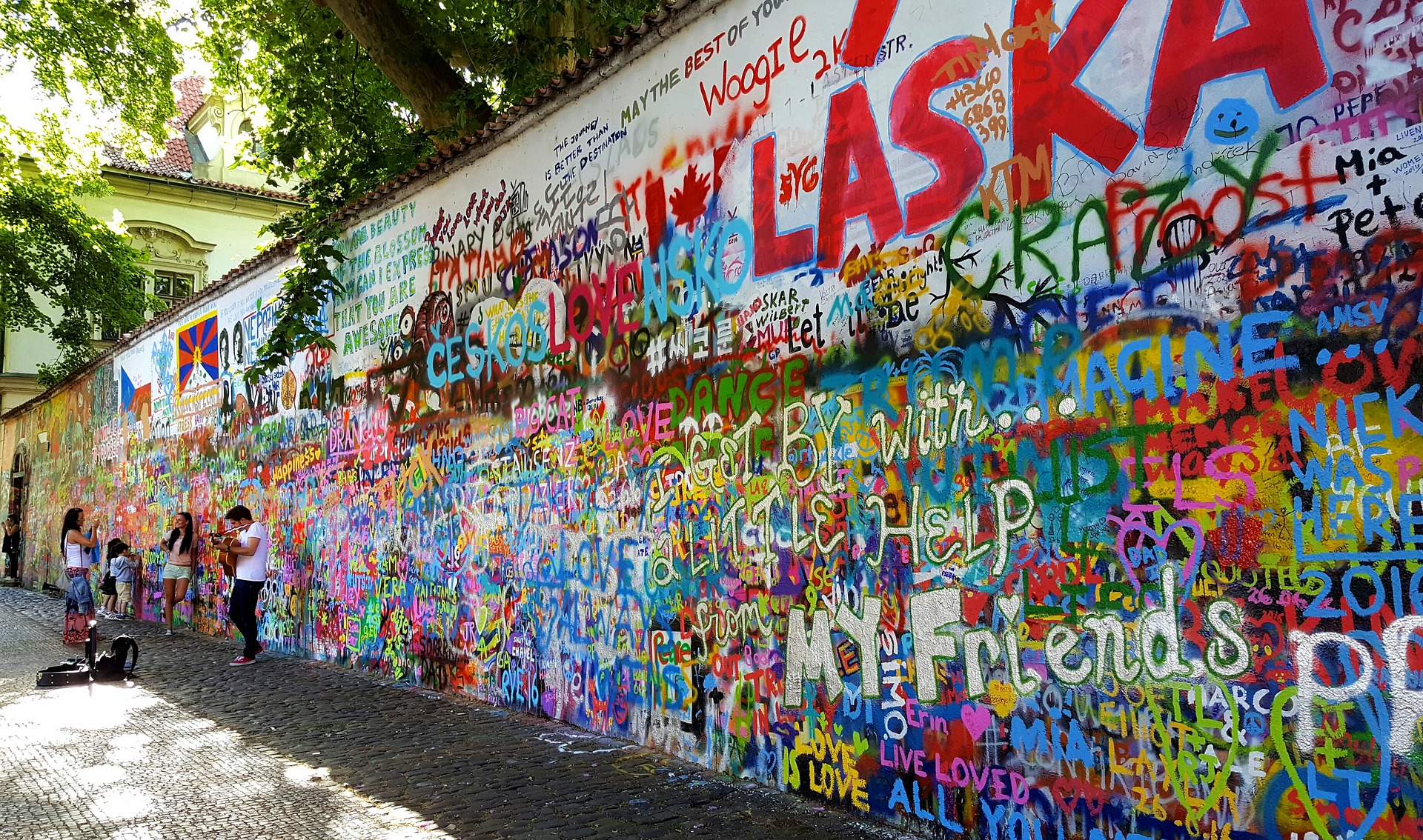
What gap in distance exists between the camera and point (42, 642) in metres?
12.4

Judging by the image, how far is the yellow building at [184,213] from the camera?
2914 centimetres

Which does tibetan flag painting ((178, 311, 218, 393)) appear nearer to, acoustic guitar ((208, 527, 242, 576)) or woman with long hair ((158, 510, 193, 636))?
woman with long hair ((158, 510, 193, 636))

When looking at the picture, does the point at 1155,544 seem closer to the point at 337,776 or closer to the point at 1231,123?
the point at 1231,123

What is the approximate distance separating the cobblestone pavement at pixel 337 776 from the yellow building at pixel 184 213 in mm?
23500

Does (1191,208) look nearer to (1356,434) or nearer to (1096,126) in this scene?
(1096,126)

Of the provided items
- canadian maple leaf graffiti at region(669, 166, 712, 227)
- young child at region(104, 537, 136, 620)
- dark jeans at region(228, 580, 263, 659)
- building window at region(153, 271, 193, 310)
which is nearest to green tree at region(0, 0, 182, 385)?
building window at region(153, 271, 193, 310)

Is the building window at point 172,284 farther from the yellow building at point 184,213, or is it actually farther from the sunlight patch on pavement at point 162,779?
the sunlight patch on pavement at point 162,779

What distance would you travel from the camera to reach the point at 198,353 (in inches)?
565

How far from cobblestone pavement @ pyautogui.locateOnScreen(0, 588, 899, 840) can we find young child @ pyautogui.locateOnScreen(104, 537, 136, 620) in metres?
7.88

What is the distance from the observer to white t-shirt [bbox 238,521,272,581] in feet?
34.9

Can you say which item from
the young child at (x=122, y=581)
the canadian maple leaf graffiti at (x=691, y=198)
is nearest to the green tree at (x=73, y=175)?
the young child at (x=122, y=581)

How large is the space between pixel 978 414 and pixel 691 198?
2.49 meters

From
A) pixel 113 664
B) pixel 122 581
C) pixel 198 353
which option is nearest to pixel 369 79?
pixel 198 353

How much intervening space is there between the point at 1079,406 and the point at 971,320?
64 centimetres
